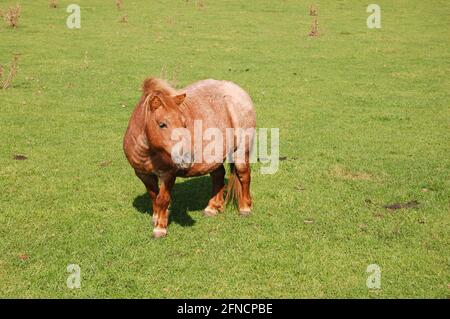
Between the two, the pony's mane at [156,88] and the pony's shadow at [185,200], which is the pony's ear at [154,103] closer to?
the pony's mane at [156,88]

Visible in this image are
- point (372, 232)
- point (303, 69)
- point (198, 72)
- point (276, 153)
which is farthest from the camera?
point (303, 69)

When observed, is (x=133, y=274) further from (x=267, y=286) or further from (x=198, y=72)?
(x=198, y=72)

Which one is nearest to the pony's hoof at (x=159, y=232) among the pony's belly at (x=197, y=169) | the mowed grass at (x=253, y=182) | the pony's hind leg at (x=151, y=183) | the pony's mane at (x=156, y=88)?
the mowed grass at (x=253, y=182)

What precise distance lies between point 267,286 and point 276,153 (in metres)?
5.73

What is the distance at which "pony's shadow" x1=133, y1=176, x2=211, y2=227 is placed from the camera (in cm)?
863

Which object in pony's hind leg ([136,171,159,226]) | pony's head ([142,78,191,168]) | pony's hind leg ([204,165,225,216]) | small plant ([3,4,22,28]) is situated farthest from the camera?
small plant ([3,4,22,28])

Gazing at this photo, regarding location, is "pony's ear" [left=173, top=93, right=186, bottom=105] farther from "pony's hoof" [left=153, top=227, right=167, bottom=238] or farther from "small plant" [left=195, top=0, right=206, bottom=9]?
"small plant" [left=195, top=0, right=206, bottom=9]

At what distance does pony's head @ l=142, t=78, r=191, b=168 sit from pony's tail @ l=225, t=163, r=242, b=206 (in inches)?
73.5

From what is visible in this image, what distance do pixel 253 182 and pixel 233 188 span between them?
1.65 meters

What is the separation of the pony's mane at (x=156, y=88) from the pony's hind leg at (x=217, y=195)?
6.73 feet

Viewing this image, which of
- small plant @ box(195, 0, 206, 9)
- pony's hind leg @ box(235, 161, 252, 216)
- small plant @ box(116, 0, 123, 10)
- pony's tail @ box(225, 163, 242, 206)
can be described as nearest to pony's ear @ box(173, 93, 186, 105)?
pony's hind leg @ box(235, 161, 252, 216)

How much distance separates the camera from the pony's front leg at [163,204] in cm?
751

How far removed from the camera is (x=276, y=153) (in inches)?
473
